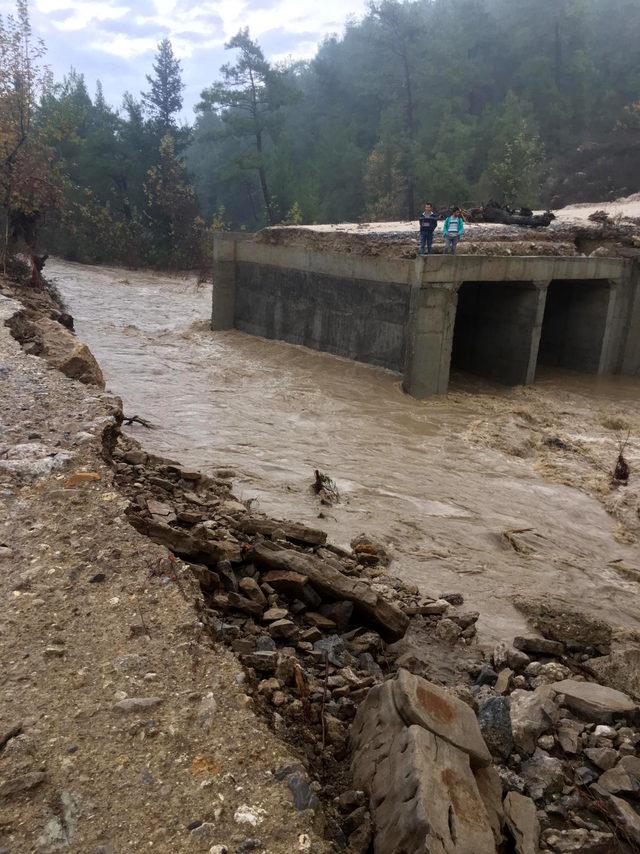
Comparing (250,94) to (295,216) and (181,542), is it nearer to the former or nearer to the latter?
(295,216)

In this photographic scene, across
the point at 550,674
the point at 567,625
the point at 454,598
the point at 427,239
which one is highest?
the point at 427,239

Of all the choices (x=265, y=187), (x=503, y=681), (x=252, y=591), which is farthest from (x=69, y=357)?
(x=265, y=187)

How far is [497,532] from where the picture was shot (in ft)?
27.4

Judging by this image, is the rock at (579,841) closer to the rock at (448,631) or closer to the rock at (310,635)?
the rock at (310,635)

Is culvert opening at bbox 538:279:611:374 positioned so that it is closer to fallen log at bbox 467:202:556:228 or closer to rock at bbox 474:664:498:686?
fallen log at bbox 467:202:556:228

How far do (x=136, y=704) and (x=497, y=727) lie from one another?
1.88 meters

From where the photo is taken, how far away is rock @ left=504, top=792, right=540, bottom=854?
299 cm

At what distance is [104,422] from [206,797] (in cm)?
432

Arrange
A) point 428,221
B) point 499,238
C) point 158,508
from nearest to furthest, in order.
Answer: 1. point 158,508
2. point 428,221
3. point 499,238

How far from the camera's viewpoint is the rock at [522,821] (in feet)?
9.82

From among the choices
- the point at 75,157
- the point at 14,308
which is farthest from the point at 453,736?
the point at 75,157

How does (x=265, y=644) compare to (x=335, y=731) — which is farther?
(x=265, y=644)

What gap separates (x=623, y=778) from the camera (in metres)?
3.56

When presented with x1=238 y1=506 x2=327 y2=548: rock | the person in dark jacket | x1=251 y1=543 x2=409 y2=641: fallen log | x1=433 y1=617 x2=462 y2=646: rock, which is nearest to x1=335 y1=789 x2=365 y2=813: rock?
x1=251 y1=543 x2=409 y2=641: fallen log
